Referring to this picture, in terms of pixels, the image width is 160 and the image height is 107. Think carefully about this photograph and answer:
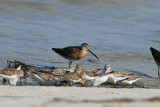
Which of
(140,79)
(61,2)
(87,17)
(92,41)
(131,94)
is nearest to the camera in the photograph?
(131,94)

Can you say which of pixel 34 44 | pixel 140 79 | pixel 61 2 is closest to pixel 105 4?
pixel 61 2

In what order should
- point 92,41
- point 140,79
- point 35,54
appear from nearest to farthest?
point 140,79 → point 35,54 → point 92,41

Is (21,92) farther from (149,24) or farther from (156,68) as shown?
(149,24)

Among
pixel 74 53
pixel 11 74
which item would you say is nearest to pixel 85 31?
pixel 74 53

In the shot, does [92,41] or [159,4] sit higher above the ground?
[159,4]

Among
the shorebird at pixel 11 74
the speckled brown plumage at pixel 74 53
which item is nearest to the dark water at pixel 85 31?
the speckled brown plumage at pixel 74 53

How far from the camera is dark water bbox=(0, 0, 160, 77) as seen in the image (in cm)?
1478

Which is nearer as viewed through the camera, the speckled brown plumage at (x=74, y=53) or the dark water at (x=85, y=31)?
the speckled brown plumage at (x=74, y=53)

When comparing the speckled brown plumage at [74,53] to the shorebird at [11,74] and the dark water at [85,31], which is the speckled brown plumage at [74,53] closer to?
the dark water at [85,31]

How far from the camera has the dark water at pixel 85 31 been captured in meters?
14.8

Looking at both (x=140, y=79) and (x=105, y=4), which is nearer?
(x=140, y=79)

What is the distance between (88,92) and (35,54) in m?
6.78

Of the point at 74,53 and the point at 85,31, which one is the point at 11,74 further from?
the point at 85,31

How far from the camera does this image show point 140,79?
12.0 metres
